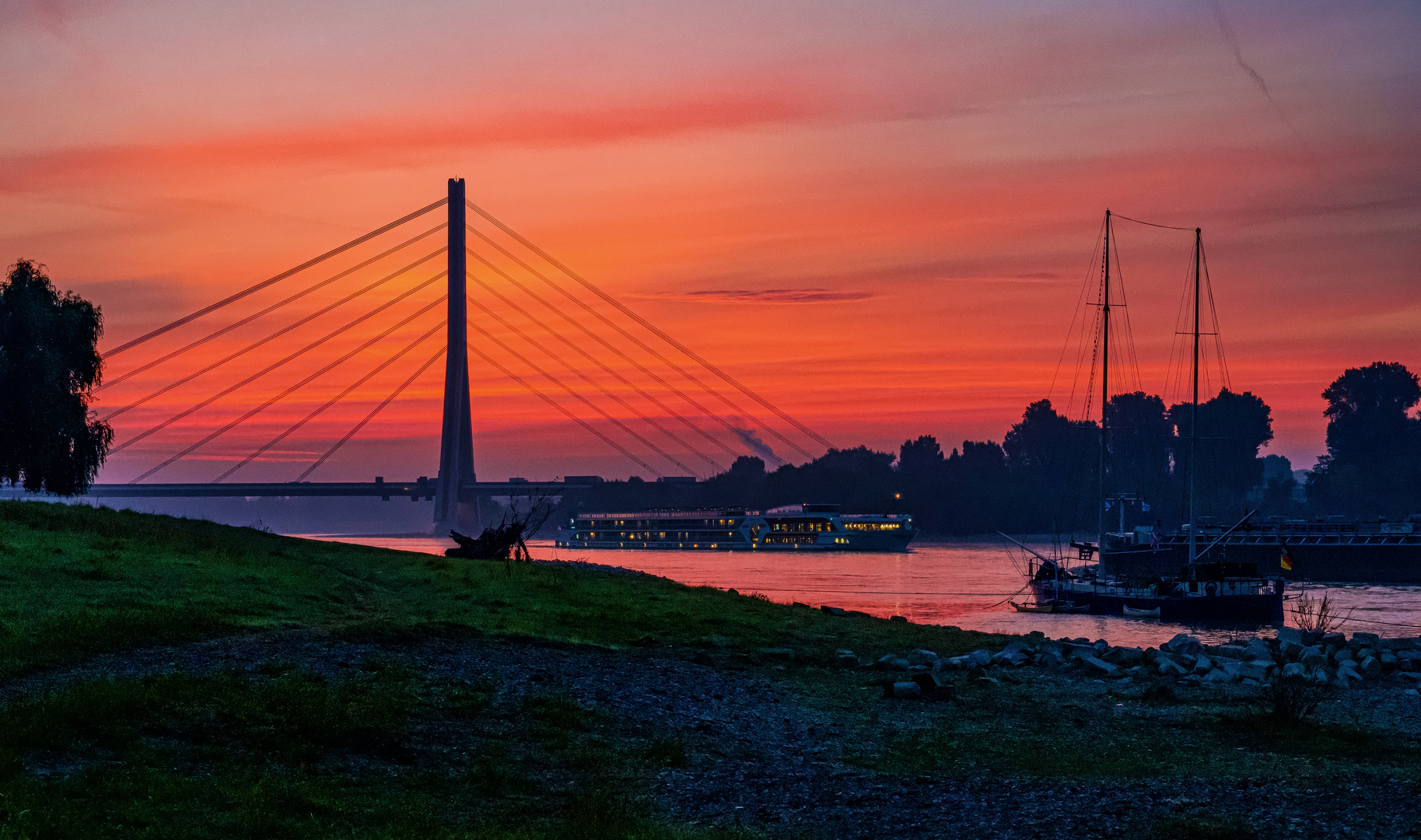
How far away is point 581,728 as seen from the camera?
68.4 feet

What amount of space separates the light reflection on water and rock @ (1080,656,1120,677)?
966 inches

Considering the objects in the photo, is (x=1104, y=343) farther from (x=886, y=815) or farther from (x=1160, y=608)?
(x=886, y=815)

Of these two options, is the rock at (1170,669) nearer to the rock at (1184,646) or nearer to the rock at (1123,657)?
the rock at (1123,657)

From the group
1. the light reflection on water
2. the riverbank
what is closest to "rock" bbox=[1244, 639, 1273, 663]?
the riverbank

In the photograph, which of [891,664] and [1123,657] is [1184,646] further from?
[891,664]

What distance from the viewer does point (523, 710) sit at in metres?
21.4

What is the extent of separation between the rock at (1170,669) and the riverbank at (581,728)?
1.36 ft

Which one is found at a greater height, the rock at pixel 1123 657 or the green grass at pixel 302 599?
the green grass at pixel 302 599

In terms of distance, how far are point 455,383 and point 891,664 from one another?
98459 mm

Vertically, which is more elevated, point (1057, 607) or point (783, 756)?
point (783, 756)

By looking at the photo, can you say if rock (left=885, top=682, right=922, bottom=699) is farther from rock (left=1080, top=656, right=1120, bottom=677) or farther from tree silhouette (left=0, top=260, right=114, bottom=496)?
tree silhouette (left=0, top=260, right=114, bottom=496)

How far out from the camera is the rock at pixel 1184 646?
35.6 m

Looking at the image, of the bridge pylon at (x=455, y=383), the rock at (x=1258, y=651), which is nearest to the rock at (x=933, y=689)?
the rock at (x=1258, y=651)

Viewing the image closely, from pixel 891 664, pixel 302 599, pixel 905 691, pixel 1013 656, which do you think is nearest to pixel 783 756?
pixel 905 691
